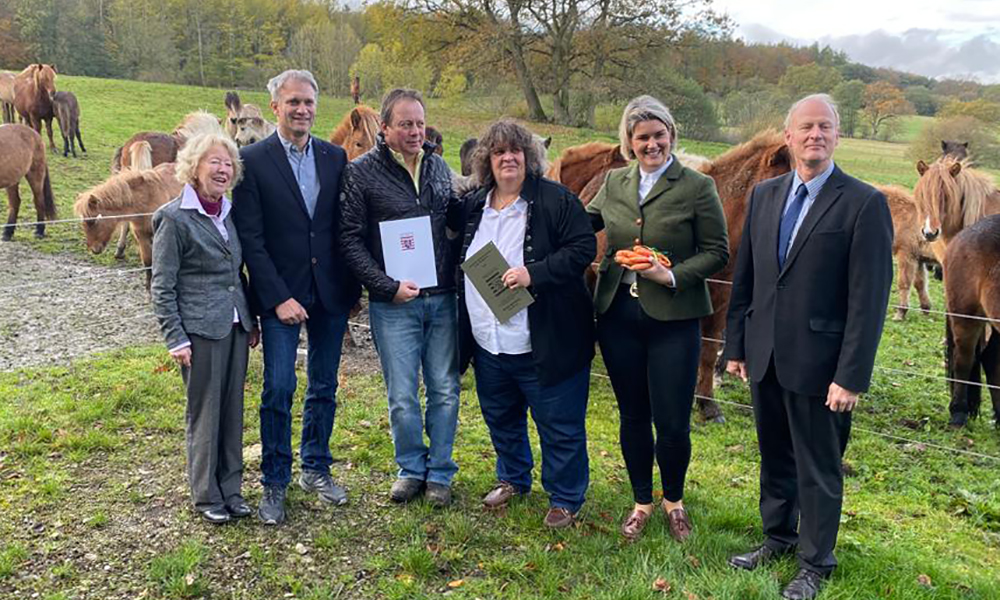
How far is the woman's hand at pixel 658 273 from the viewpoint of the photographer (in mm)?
2967

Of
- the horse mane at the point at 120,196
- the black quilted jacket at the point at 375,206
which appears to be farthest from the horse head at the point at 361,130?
the black quilted jacket at the point at 375,206

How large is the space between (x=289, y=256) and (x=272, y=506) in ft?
4.41

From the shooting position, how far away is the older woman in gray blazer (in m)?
3.17

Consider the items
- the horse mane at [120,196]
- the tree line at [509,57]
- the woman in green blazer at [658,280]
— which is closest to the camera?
the woman in green blazer at [658,280]

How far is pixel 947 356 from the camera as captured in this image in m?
6.30

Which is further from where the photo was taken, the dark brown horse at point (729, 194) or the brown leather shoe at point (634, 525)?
the dark brown horse at point (729, 194)

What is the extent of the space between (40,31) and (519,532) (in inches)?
1703

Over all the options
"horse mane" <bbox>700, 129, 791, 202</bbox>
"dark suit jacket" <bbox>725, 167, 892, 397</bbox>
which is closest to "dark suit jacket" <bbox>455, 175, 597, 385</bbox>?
"dark suit jacket" <bbox>725, 167, 892, 397</bbox>

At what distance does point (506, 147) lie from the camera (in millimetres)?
3188

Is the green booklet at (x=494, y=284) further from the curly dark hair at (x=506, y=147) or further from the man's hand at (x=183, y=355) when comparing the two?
the man's hand at (x=183, y=355)

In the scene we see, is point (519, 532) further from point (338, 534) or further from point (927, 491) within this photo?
point (927, 491)

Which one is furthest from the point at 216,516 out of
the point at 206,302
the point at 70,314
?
the point at 70,314

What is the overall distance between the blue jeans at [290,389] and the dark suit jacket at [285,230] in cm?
14

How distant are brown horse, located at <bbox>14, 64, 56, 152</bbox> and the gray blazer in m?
16.2
